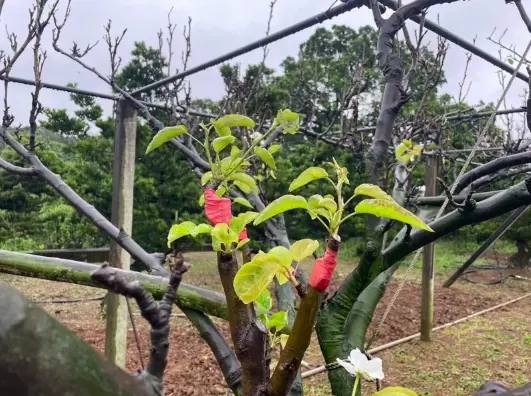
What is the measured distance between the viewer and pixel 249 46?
6.83ft

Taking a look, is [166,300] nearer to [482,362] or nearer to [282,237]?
[282,237]

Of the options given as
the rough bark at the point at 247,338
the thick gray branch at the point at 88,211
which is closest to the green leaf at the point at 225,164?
the rough bark at the point at 247,338

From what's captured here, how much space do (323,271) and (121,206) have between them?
6.38 feet

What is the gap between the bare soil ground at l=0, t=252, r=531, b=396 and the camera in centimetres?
286

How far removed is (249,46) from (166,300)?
1915 millimetres

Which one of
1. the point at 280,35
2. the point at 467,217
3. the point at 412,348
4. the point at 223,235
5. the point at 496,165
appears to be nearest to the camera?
the point at 223,235

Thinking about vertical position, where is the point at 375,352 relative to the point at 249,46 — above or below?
below

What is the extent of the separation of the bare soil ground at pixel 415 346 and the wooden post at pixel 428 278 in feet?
0.44

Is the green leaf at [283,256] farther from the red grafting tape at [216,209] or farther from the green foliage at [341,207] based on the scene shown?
the red grafting tape at [216,209]

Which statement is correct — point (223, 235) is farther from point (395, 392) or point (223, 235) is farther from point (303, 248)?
point (395, 392)

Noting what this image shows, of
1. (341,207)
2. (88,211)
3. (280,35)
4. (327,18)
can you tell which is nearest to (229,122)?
(341,207)

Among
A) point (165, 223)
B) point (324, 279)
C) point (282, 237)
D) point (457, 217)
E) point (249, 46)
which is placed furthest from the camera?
point (165, 223)

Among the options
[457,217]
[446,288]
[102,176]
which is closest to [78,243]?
[102,176]

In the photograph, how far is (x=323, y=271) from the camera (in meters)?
0.46
